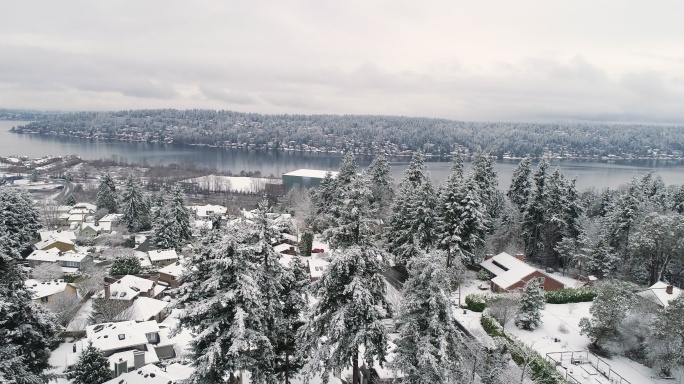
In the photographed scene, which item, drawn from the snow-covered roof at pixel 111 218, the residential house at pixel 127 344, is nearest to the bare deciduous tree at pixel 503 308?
the residential house at pixel 127 344

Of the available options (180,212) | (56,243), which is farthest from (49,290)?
(180,212)

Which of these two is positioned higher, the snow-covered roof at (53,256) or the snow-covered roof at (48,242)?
the snow-covered roof at (48,242)

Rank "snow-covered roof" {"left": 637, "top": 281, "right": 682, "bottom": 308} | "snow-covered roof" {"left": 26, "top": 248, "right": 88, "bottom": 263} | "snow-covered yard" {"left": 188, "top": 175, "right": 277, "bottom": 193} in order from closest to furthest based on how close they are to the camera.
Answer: "snow-covered roof" {"left": 637, "top": 281, "right": 682, "bottom": 308} → "snow-covered roof" {"left": 26, "top": 248, "right": 88, "bottom": 263} → "snow-covered yard" {"left": 188, "top": 175, "right": 277, "bottom": 193}

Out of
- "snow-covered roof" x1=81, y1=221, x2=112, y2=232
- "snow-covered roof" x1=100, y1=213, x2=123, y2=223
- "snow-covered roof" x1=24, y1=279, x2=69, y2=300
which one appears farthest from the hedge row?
"snow-covered roof" x1=81, y1=221, x2=112, y2=232

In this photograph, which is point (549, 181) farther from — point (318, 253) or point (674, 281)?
point (318, 253)

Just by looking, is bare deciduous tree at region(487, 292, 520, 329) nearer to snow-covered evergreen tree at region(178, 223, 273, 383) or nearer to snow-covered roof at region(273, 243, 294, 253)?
snow-covered evergreen tree at region(178, 223, 273, 383)

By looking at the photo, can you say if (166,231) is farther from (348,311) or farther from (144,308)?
(348,311)

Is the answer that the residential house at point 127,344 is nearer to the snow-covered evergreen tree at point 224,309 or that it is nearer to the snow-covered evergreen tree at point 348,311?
the snow-covered evergreen tree at point 224,309
